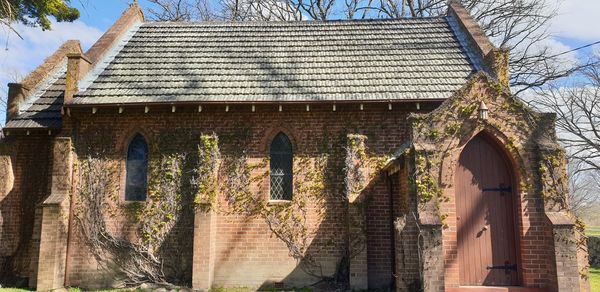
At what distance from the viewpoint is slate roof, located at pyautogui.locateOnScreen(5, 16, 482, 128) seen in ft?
39.3

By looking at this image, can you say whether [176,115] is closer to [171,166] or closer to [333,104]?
[171,166]

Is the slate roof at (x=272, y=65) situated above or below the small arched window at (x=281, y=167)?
above

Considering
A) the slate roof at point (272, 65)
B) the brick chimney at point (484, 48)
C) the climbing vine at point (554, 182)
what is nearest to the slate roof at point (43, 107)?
the slate roof at point (272, 65)

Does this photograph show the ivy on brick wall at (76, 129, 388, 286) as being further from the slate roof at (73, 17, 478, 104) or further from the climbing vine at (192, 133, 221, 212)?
the slate roof at (73, 17, 478, 104)

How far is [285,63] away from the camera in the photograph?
13430 millimetres

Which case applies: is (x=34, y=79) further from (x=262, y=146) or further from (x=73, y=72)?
(x=262, y=146)

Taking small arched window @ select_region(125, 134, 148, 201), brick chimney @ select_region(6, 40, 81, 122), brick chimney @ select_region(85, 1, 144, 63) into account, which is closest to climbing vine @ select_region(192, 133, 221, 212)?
small arched window @ select_region(125, 134, 148, 201)

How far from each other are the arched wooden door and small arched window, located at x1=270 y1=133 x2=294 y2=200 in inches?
187

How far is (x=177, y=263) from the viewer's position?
37.4 ft

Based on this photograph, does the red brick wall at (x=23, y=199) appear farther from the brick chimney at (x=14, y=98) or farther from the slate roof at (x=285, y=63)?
the slate roof at (x=285, y=63)

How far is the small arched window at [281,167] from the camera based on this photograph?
11.9m

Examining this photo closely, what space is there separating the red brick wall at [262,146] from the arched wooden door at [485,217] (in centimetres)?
280

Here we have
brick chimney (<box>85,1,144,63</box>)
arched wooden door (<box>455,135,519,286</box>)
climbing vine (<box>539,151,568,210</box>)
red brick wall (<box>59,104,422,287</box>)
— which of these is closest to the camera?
climbing vine (<box>539,151,568,210</box>)

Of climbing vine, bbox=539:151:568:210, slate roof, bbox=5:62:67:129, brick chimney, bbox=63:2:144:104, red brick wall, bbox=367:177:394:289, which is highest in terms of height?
brick chimney, bbox=63:2:144:104
